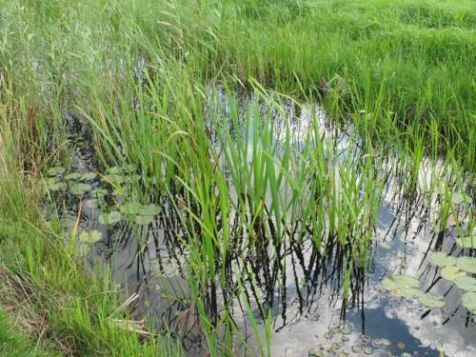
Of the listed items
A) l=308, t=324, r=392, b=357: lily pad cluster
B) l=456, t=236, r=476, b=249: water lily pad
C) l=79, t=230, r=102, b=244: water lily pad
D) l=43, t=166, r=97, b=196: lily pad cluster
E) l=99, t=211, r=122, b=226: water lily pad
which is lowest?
l=308, t=324, r=392, b=357: lily pad cluster

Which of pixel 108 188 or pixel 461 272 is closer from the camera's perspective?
pixel 461 272

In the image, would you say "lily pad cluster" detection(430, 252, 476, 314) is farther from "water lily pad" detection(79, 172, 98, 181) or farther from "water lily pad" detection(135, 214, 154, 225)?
"water lily pad" detection(79, 172, 98, 181)

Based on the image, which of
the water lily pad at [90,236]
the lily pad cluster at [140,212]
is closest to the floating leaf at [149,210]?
the lily pad cluster at [140,212]

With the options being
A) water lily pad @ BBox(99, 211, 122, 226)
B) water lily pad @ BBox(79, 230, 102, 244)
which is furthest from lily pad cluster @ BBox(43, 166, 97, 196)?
water lily pad @ BBox(79, 230, 102, 244)

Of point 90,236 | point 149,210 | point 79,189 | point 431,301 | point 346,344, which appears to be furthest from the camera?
point 79,189

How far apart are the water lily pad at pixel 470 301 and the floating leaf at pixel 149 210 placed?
1.60m

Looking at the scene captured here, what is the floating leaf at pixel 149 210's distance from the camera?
3162 millimetres

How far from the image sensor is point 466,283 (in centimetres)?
261

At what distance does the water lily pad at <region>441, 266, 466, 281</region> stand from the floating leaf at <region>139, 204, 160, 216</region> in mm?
1496

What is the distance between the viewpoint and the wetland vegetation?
243 cm

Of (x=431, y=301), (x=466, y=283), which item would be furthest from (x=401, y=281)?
(x=466, y=283)

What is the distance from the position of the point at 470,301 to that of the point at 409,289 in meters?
0.27

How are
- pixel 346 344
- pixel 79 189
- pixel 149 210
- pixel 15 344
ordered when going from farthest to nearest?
1. pixel 79 189
2. pixel 149 210
3. pixel 346 344
4. pixel 15 344

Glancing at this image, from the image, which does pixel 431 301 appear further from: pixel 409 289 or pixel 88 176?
pixel 88 176
